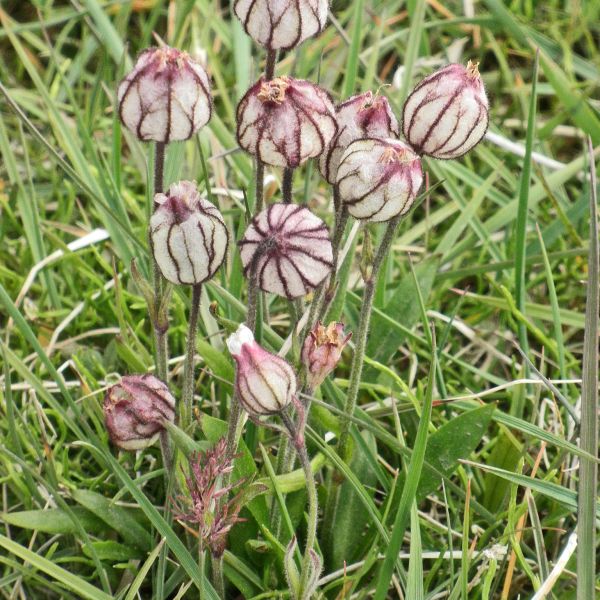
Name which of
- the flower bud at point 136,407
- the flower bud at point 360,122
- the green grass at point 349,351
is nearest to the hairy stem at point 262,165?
the flower bud at point 360,122

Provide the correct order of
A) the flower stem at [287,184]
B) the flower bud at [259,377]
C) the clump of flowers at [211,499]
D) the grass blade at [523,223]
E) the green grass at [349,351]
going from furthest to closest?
1. the grass blade at [523,223]
2. the green grass at [349,351]
3. the flower stem at [287,184]
4. the clump of flowers at [211,499]
5. the flower bud at [259,377]

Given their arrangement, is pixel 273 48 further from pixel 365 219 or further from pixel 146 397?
pixel 146 397

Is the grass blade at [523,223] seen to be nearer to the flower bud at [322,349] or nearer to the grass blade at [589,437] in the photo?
the grass blade at [589,437]

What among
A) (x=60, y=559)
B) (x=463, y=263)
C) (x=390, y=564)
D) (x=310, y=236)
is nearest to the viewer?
(x=310, y=236)

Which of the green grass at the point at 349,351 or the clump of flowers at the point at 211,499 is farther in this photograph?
the green grass at the point at 349,351

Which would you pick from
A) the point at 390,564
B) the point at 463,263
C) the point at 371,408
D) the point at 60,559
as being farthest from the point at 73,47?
the point at 390,564

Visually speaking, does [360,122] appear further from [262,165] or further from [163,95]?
[163,95]
